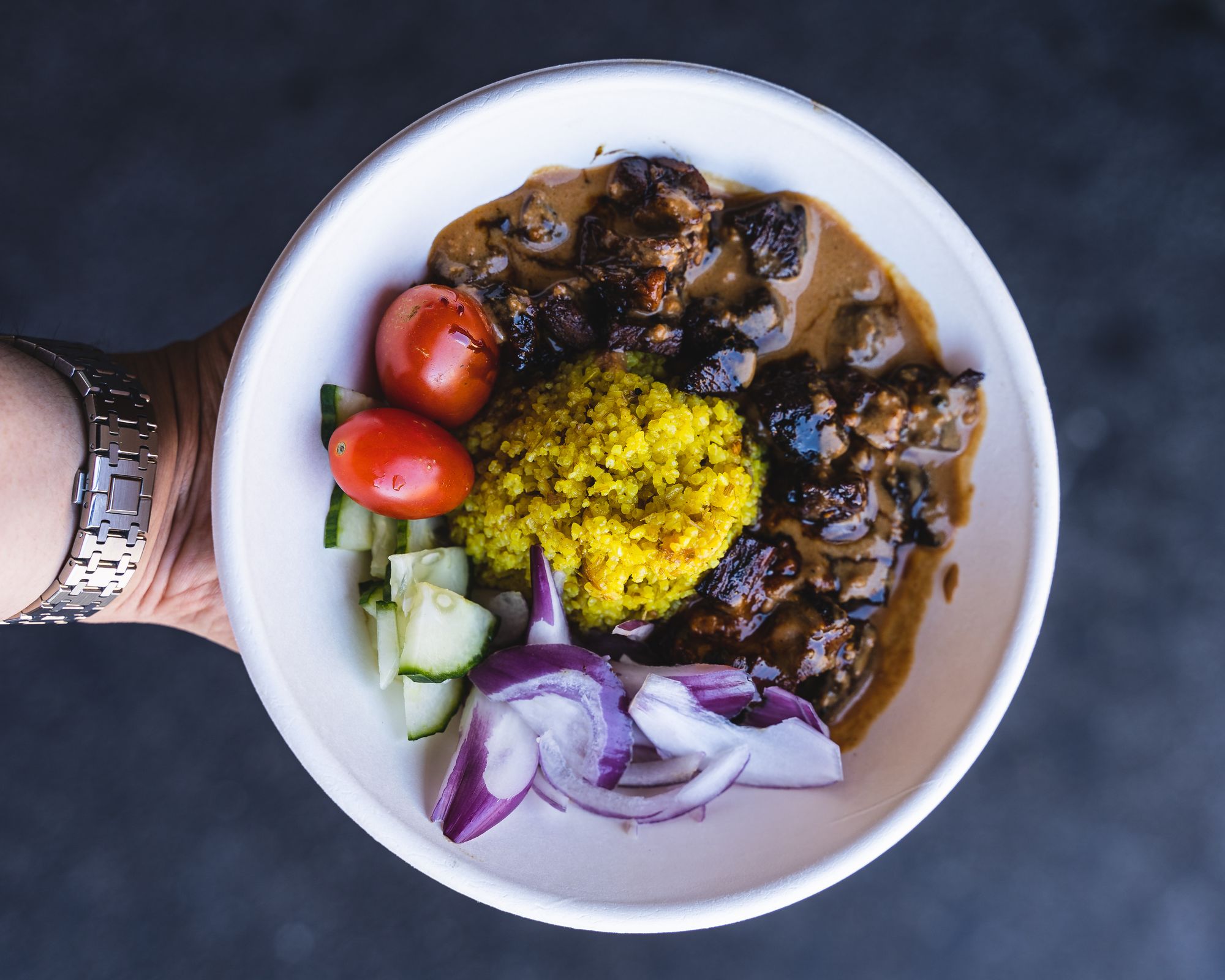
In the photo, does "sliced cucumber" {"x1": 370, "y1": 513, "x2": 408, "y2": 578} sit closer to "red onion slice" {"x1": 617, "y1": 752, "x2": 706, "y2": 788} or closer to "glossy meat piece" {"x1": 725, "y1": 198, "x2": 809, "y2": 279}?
"red onion slice" {"x1": 617, "y1": 752, "x2": 706, "y2": 788}

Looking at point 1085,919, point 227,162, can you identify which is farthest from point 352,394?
point 1085,919

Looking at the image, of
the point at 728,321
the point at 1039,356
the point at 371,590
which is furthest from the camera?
the point at 1039,356

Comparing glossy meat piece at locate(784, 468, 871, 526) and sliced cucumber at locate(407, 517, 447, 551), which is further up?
glossy meat piece at locate(784, 468, 871, 526)

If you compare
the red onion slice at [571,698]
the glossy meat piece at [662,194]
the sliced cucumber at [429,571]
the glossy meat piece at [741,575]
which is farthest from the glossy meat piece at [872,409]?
the sliced cucumber at [429,571]

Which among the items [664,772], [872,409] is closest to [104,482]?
[664,772]

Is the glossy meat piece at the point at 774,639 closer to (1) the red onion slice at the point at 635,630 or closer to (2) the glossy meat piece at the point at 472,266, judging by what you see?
(1) the red onion slice at the point at 635,630

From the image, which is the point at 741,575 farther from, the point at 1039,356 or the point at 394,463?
the point at 1039,356

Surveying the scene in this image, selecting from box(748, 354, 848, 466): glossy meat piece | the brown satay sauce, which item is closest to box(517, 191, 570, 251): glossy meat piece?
the brown satay sauce
